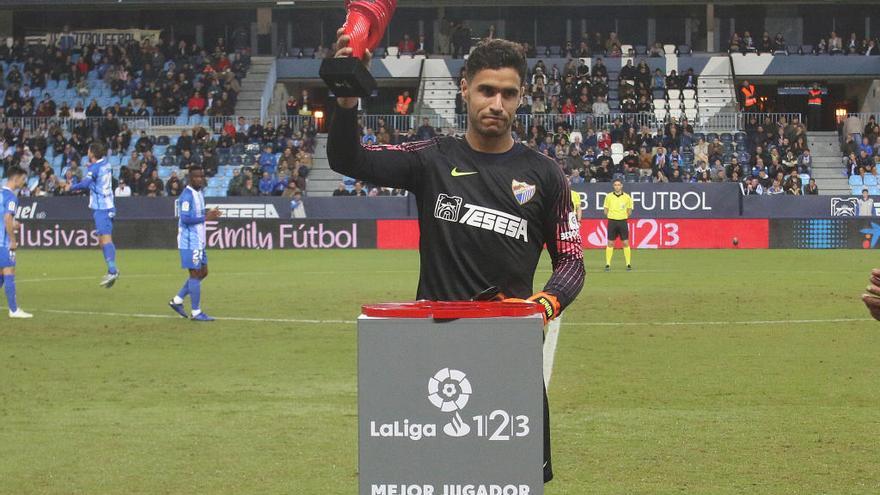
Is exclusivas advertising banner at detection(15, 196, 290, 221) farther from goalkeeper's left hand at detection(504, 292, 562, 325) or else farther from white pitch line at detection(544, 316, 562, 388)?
goalkeeper's left hand at detection(504, 292, 562, 325)

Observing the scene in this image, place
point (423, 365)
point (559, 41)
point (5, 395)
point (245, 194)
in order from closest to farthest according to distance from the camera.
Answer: point (423, 365), point (5, 395), point (245, 194), point (559, 41)

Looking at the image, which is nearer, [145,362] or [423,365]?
[423,365]

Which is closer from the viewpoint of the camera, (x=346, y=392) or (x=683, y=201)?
(x=346, y=392)

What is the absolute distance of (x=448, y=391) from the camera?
3.91 metres

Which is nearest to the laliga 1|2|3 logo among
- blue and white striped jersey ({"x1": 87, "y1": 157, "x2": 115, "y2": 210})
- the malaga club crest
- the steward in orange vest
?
the malaga club crest

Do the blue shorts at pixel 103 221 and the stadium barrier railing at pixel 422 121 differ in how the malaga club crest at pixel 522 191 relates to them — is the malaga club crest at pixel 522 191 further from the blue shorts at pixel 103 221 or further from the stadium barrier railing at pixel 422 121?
the stadium barrier railing at pixel 422 121

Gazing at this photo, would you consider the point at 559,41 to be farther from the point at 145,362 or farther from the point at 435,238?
the point at 435,238

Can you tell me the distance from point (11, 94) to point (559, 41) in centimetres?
2272

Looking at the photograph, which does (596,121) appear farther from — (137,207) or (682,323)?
(682,323)

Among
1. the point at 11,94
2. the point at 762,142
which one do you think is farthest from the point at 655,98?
the point at 11,94

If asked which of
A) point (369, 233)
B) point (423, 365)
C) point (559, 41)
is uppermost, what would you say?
point (559, 41)

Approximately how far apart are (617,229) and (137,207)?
18.2 m

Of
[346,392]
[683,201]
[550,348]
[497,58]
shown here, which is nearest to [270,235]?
[683,201]

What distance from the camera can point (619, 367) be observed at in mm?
13477
